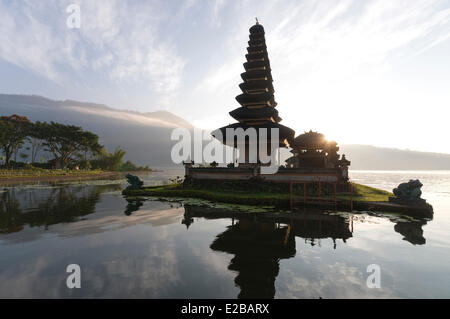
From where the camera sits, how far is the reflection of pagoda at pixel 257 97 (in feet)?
73.1

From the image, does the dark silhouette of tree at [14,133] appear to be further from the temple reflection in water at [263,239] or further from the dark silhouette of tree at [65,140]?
the temple reflection in water at [263,239]

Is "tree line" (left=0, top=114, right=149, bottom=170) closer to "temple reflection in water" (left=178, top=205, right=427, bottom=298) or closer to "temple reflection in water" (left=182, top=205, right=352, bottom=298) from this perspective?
"temple reflection in water" (left=178, top=205, right=427, bottom=298)

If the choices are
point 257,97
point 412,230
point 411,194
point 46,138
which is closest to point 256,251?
point 412,230

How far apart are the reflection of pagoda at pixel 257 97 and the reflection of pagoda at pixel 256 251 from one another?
1436cm

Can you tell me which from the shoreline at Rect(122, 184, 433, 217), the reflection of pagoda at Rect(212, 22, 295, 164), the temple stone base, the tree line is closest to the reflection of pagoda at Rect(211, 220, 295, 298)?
the shoreline at Rect(122, 184, 433, 217)

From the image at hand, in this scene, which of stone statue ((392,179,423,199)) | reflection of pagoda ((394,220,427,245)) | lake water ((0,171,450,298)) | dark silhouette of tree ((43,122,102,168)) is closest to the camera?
lake water ((0,171,450,298))

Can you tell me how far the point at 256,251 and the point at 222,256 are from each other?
118 centimetres

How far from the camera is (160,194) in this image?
17312mm

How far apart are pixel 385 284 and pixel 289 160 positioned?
19.7m

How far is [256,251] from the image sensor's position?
6352 millimetres

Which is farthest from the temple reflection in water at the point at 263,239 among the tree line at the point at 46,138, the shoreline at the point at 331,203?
the tree line at the point at 46,138

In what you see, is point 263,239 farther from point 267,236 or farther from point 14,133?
point 14,133

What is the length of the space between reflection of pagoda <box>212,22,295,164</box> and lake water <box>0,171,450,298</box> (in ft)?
44.8

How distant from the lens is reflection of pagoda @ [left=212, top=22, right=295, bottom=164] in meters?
A: 22.3
